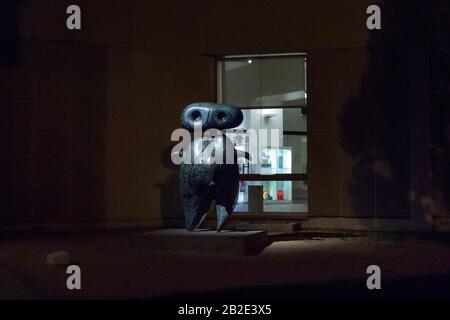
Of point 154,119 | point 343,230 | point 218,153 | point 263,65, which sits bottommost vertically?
point 343,230

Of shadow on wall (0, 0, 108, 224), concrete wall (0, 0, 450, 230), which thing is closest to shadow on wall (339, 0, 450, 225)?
Result: concrete wall (0, 0, 450, 230)

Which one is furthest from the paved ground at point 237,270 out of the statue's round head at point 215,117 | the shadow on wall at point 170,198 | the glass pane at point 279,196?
the glass pane at point 279,196

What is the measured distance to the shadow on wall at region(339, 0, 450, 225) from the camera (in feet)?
50.7

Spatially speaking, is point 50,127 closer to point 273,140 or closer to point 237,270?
point 273,140

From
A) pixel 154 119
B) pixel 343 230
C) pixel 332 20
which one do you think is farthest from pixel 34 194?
pixel 332 20

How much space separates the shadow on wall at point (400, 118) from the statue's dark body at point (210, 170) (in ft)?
16.9

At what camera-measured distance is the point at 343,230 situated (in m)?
15.6

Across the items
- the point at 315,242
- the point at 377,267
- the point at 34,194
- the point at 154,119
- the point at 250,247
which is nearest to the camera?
the point at 377,267

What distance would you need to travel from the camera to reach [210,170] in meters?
11.3

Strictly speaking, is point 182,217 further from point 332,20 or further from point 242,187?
point 332,20

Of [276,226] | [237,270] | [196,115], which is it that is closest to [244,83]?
[276,226]

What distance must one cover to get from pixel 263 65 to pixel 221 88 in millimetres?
1237

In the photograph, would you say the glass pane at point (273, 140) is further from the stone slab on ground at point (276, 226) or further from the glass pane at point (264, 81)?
the stone slab on ground at point (276, 226)

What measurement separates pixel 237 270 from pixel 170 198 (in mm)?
7256
